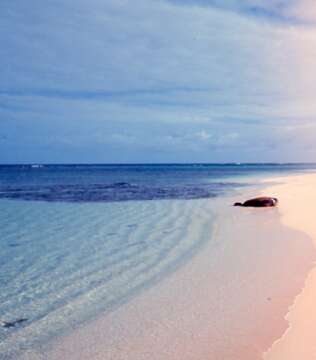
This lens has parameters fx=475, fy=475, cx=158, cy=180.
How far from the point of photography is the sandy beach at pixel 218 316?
202 inches

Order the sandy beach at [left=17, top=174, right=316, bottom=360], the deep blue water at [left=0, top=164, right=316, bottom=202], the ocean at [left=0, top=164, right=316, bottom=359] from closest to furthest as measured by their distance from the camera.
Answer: the sandy beach at [left=17, top=174, right=316, bottom=360] → the ocean at [left=0, top=164, right=316, bottom=359] → the deep blue water at [left=0, top=164, right=316, bottom=202]

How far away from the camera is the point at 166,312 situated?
250 inches

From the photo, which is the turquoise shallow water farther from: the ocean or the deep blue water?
the deep blue water

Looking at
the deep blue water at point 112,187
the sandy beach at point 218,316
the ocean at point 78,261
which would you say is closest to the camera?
the sandy beach at point 218,316

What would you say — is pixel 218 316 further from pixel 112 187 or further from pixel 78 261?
pixel 112 187

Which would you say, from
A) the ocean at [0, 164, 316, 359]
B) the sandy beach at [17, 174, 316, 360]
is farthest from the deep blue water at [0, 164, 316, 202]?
the sandy beach at [17, 174, 316, 360]

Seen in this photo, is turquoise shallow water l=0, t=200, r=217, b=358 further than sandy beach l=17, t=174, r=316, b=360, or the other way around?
turquoise shallow water l=0, t=200, r=217, b=358

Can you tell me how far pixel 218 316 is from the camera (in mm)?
6133

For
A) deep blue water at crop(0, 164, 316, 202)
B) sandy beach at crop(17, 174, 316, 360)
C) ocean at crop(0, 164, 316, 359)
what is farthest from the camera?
deep blue water at crop(0, 164, 316, 202)

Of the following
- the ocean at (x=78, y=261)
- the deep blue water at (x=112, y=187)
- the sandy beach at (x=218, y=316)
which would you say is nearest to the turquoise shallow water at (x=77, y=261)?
the ocean at (x=78, y=261)

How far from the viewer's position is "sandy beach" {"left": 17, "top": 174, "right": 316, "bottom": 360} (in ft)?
16.8

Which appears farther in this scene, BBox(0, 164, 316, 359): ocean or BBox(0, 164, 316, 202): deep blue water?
BBox(0, 164, 316, 202): deep blue water

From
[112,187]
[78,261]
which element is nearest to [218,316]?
[78,261]

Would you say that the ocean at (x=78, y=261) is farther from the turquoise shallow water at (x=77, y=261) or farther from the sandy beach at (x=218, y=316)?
the sandy beach at (x=218, y=316)
